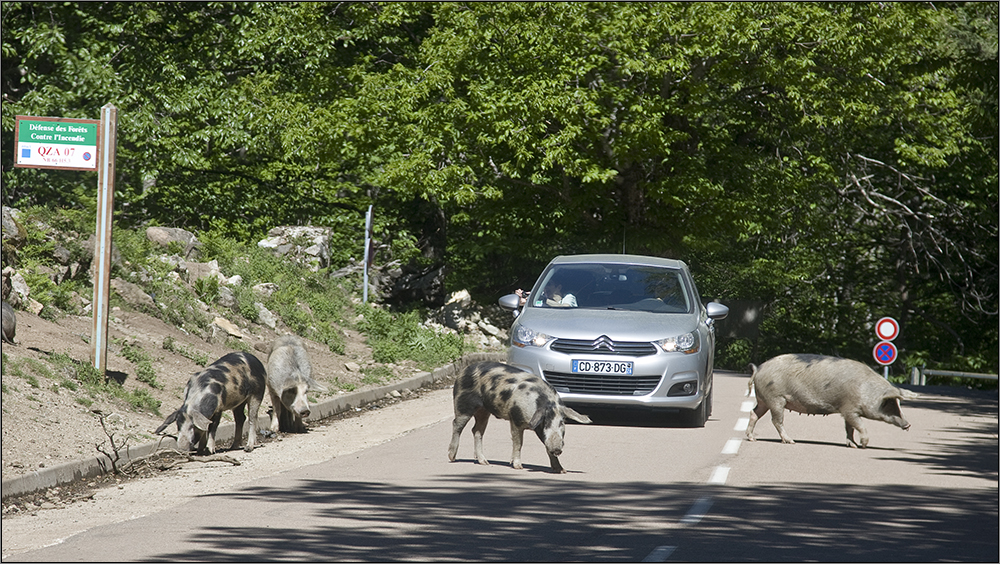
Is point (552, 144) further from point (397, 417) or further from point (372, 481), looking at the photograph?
point (372, 481)

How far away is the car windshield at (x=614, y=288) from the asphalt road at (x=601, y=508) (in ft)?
5.09

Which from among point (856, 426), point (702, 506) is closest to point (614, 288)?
point (856, 426)

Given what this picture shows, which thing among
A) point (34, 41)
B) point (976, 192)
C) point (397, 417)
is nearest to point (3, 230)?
point (397, 417)

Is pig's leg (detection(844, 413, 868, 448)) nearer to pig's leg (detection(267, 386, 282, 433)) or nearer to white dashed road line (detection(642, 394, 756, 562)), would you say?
white dashed road line (detection(642, 394, 756, 562))

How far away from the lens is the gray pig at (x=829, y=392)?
43.0 ft

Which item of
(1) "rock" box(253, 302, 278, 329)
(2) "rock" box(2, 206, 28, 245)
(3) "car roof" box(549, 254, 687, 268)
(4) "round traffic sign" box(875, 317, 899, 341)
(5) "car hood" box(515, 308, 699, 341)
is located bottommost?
(4) "round traffic sign" box(875, 317, 899, 341)

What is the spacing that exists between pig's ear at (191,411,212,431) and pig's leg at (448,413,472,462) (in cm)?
240

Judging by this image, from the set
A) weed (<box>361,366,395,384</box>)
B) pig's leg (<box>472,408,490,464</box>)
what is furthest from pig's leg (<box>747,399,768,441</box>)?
weed (<box>361,366,395,384</box>)

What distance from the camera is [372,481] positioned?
990 centimetres

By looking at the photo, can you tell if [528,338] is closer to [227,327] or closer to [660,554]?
[660,554]

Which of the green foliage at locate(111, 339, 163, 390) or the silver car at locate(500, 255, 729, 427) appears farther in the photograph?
the green foliage at locate(111, 339, 163, 390)

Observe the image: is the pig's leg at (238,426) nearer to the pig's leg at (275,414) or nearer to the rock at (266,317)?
the pig's leg at (275,414)

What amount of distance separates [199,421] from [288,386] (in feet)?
6.69

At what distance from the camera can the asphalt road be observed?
23.3 ft
